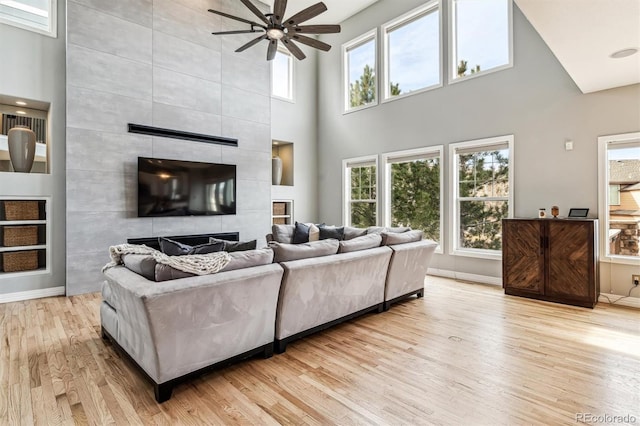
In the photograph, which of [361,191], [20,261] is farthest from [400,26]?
[20,261]

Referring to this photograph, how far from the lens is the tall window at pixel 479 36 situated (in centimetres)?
490

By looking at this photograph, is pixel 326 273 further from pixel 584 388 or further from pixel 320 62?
pixel 320 62

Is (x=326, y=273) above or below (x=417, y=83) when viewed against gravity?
below

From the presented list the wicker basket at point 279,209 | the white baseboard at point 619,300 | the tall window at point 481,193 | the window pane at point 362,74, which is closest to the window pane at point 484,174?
the tall window at point 481,193

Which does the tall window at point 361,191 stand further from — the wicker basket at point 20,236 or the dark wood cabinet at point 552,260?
the wicker basket at point 20,236

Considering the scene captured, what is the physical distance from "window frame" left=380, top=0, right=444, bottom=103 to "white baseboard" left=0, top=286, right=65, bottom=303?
20.3 ft

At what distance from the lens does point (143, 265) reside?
7.06 feet

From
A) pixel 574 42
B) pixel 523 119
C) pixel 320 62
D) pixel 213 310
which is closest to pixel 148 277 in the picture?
pixel 213 310

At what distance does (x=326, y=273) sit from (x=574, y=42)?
9.80 feet

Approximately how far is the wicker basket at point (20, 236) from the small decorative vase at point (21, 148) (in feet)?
2.49

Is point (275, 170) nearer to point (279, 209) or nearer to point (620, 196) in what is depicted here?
point (279, 209)

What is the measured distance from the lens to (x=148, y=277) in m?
2.13

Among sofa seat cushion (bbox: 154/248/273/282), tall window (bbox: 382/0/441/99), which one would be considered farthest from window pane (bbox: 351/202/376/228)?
sofa seat cushion (bbox: 154/248/273/282)

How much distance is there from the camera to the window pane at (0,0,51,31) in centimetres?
416
